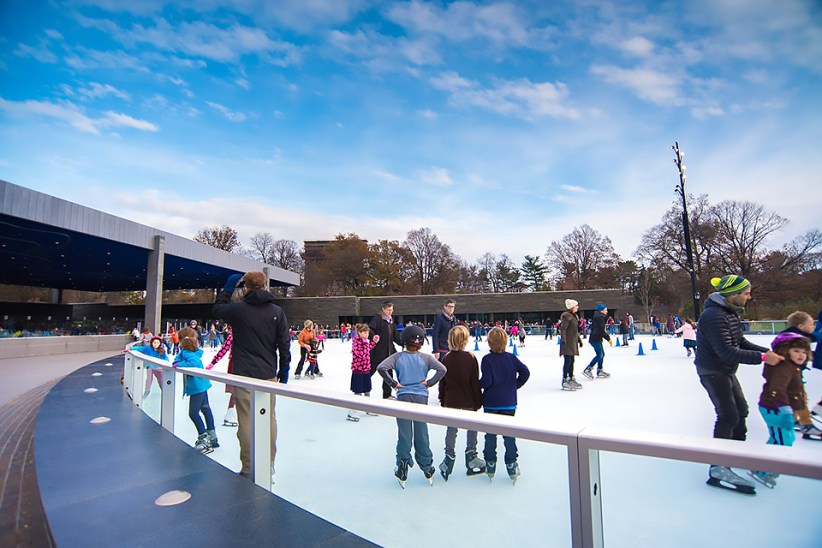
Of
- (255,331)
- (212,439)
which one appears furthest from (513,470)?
(212,439)

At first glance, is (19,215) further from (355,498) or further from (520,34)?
(355,498)

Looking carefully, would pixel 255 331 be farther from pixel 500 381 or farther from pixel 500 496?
pixel 500 496

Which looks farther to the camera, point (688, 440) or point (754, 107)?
point (754, 107)

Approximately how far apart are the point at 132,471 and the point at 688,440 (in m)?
3.17

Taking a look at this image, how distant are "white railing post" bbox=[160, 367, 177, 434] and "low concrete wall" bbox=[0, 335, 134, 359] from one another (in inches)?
699

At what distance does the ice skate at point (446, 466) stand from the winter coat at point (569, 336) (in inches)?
254

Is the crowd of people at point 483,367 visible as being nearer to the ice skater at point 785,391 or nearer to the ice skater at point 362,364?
the ice skater at point 785,391

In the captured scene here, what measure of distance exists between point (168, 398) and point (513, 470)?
11.5 feet

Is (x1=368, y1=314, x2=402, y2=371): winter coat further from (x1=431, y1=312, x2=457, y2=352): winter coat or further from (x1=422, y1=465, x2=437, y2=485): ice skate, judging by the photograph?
(x1=422, y1=465, x2=437, y2=485): ice skate

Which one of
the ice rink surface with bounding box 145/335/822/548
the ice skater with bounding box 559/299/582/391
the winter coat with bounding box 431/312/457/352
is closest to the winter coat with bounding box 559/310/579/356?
the ice skater with bounding box 559/299/582/391

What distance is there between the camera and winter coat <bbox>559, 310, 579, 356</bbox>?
7.81 metres

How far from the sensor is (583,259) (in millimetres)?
49719

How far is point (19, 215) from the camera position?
52.5 ft

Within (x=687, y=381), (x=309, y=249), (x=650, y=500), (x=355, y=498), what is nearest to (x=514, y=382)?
(x=355, y=498)
